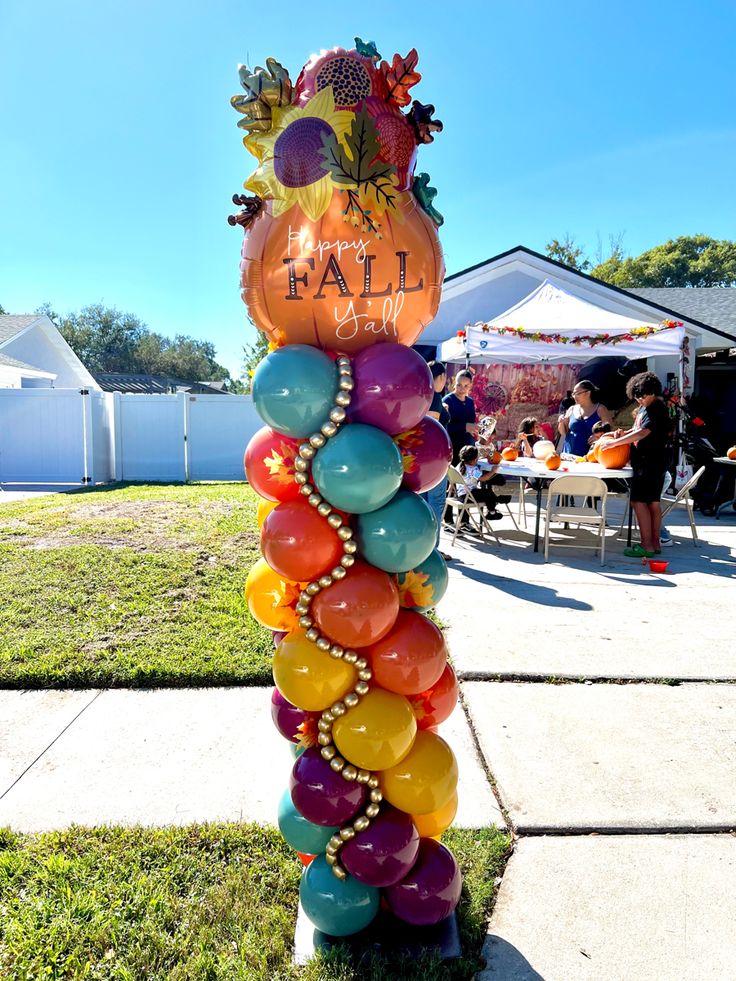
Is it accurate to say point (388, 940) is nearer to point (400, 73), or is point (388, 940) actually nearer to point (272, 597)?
point (272, 597)

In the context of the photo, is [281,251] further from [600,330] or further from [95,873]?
[600,330]

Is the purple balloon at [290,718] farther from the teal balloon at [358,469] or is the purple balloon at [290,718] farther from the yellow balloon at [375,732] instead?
the teal balloon at [358,469]

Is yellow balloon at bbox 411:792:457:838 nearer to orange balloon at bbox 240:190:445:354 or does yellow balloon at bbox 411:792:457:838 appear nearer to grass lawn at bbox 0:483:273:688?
orange balloon at bbox 240:190:445:354

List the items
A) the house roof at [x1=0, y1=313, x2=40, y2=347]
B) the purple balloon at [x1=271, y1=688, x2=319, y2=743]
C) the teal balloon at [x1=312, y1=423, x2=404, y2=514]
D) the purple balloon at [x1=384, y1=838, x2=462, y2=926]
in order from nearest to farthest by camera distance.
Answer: the teal balloon at [x1=312, y1=423, x2=404, y2=514] → the purple balloon at [x1=384, y1=838, x2=462, y2=926] → the purple balloon at [x1=271, y1=688, x2=319, y2=743] → the house roof at [x1=0, y1=313, x2=40, y2=347]

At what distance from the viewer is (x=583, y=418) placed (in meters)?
8.38

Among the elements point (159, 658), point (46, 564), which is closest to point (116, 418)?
point (46, 564)

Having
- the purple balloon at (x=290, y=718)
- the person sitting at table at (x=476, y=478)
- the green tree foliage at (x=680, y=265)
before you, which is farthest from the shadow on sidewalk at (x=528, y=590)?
the green tree foliage at (x=680, y=265)

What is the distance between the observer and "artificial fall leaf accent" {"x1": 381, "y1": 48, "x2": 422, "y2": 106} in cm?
184

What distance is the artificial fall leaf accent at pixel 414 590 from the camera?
2.06 meters

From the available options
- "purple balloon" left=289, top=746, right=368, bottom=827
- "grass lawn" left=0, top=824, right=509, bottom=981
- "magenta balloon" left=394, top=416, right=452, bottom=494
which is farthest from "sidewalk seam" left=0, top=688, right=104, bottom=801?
"magenta balloon" left=394, top=416, right=452, bottom=494

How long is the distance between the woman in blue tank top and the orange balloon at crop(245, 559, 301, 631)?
678 centimetres

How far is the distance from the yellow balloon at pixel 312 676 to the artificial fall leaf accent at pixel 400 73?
1.62 meters

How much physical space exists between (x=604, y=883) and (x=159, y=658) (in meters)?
2.87

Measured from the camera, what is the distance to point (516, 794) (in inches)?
111
